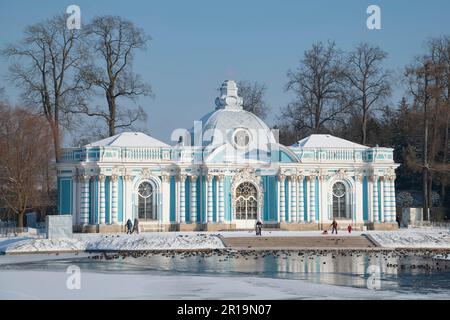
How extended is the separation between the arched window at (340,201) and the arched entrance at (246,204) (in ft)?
15.4

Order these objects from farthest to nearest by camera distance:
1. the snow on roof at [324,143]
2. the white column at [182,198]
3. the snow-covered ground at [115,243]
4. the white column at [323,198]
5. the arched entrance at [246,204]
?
the snow on roof at [324,143] < the white column at [323,198] < the arched entrance at [246,204] < the white column at [182,198] < the snow-covered ground at [115,243]

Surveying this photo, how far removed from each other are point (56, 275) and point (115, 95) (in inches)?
1210

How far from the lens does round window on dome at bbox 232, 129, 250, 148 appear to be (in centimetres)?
4972

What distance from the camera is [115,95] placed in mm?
56531

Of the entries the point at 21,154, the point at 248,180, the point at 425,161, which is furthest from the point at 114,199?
the point at 425,161

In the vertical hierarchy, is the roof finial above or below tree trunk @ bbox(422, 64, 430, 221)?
above

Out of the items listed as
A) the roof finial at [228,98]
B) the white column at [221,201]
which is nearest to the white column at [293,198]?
the white column at [221,201]

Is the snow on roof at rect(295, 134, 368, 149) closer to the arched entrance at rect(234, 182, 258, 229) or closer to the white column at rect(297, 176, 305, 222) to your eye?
the white column at rect(297, 176, 305, 222)

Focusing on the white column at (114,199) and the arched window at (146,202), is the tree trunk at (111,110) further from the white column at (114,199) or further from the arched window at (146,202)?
the white column at (114,199)

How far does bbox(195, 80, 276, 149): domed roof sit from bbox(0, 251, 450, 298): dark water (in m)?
13.2

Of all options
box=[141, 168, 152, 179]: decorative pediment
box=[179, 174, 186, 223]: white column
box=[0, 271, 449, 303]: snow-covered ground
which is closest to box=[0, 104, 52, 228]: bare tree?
box=[141, 168, 152, 179]: decorative pediment

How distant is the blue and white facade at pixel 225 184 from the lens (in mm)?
47156
